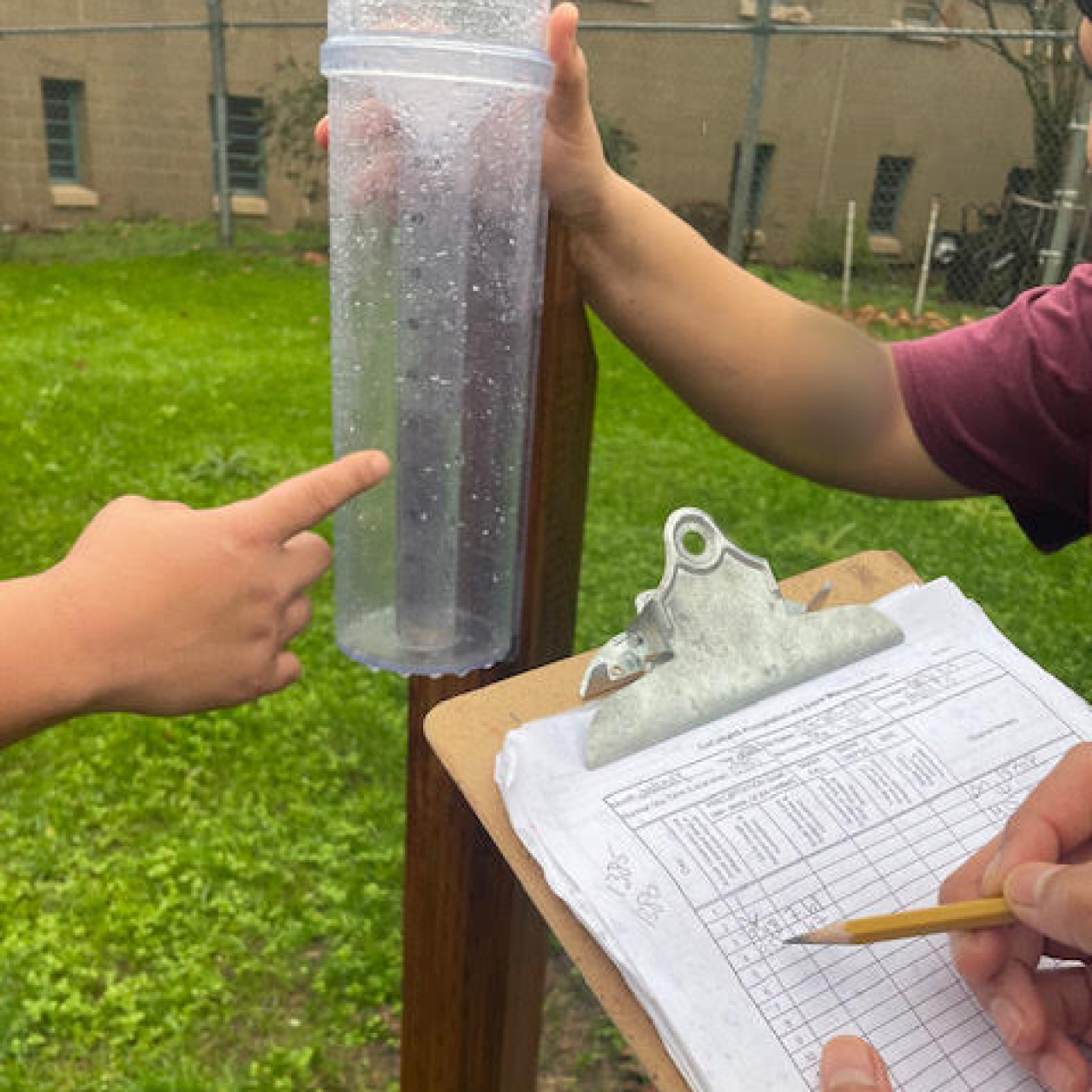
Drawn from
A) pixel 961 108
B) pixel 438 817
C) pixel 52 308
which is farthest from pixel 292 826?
pixel 961 108

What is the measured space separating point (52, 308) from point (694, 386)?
5001 millimetres

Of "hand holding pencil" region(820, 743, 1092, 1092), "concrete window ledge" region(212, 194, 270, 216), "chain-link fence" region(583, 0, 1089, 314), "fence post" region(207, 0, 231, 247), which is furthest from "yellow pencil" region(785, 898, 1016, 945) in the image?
"concrete window ledge" region(212, 194, 270, 216)

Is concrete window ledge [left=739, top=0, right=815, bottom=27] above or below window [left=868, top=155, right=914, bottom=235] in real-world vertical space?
above

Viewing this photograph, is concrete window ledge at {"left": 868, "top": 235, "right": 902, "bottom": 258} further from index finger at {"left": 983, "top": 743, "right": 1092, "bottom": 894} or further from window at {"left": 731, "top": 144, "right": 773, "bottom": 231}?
index finger at {"left": 983, "top": 743, "right": 1092, "bottom": 894}

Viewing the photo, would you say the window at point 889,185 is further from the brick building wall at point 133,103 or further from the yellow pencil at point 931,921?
the yellow pencil at point 931,921

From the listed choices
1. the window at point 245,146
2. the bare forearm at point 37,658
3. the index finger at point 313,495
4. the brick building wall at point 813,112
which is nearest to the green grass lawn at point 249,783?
the index finger at point 313,495

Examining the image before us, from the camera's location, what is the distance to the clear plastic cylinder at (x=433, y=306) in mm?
627

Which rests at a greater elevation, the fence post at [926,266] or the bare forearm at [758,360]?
the bare forearm at [758,360]

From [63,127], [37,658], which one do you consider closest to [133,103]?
[63,127]

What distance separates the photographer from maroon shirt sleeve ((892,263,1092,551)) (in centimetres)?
104

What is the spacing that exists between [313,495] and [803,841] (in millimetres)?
345

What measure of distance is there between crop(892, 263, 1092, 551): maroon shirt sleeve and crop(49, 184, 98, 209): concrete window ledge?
22.1 feet

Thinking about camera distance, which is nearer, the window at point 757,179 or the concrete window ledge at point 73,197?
the window at point 757,179

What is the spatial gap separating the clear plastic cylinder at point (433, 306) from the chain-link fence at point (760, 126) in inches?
113
